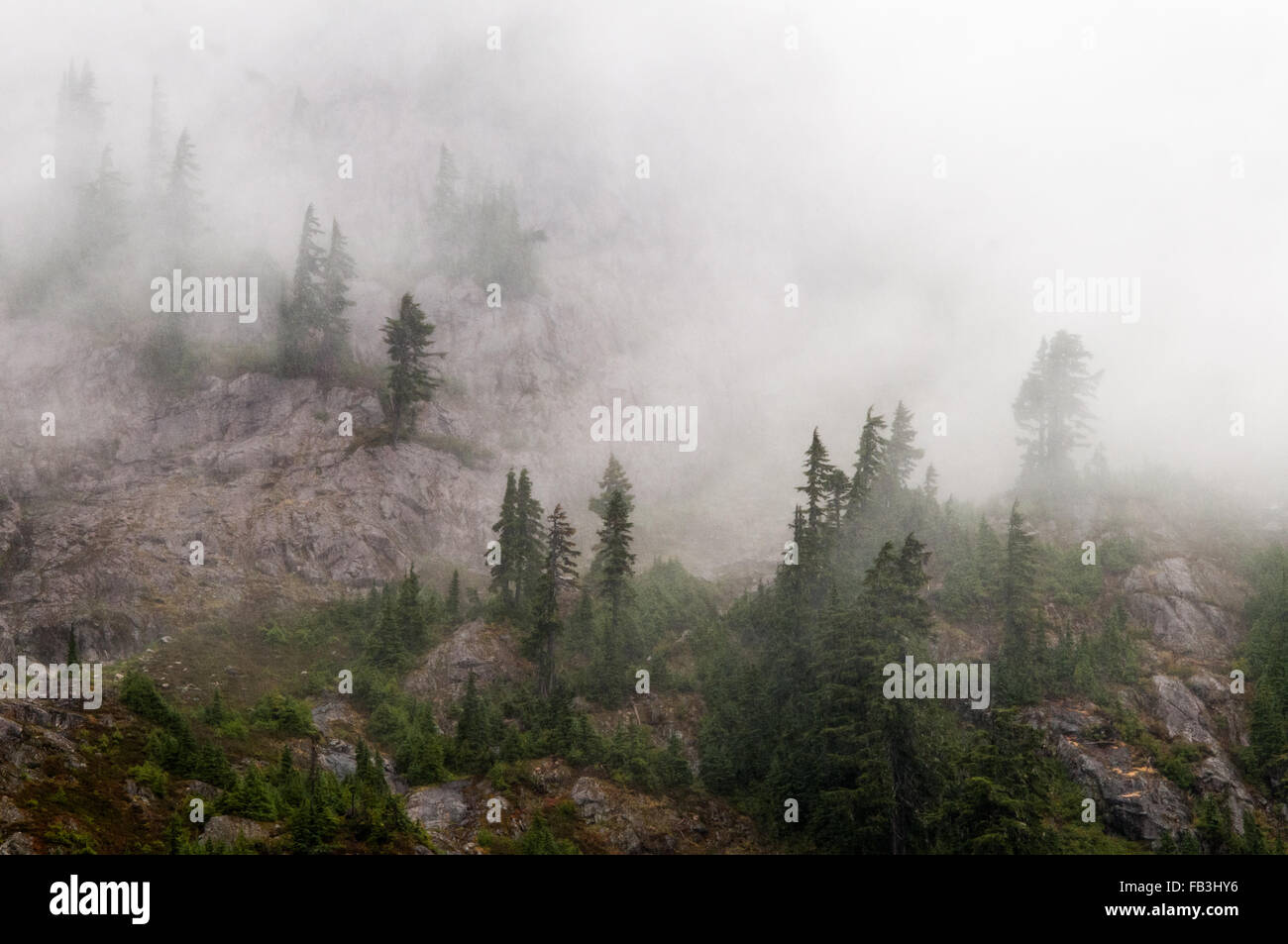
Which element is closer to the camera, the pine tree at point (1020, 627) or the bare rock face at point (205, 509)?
the pine tree at point (1020, 627)

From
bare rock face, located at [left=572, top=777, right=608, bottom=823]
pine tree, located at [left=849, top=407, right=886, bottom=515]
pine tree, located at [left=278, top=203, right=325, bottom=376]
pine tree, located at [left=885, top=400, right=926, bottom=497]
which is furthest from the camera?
pine tree, located at [left=278, top=203, right=325, bottom=376]

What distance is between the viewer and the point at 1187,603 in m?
51.5

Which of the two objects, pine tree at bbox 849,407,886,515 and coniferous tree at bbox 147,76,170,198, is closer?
pine tree at bbox 849,407,886,515

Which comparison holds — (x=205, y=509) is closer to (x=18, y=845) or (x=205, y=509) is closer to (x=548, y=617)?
(x=548, y=617)

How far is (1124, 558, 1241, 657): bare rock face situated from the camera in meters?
49.6

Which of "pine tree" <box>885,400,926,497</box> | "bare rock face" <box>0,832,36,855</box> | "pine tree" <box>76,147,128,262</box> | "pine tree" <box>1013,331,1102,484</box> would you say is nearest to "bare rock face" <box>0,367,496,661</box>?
"pine tree" <box>76,147,128,262</box>

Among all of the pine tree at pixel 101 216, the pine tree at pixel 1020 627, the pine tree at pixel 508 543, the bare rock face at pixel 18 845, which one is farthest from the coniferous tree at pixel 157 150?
the pine tree at pixel 1020 627

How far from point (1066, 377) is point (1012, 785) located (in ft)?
159

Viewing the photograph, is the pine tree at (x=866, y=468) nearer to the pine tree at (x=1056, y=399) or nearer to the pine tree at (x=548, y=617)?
the pine tree at (x=1056, y=399)

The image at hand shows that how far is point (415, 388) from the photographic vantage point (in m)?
72.3

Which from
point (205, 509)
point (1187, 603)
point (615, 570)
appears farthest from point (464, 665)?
point (1187, 603)

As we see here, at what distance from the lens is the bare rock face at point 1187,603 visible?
49.6 m

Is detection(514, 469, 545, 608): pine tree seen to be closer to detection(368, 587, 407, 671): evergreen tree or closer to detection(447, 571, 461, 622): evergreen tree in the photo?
detection(447, 571, 461, 622): evergreen tree
